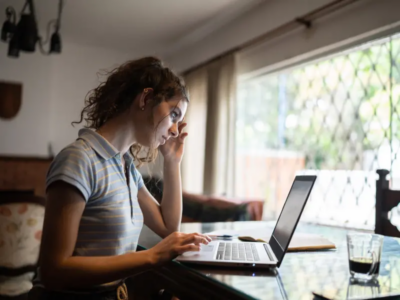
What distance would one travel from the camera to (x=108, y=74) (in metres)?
1.23

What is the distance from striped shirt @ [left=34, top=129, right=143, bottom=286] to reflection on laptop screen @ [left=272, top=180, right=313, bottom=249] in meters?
0.38

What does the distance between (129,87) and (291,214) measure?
0.55 metres

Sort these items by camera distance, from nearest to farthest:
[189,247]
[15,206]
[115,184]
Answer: [189,247] → [115,184] → [15,206]

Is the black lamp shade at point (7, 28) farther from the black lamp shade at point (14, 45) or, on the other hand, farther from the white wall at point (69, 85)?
the white wall at point (69, 85)

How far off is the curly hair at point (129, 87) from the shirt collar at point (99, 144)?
0.09 metres

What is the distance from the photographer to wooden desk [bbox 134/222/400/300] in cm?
77

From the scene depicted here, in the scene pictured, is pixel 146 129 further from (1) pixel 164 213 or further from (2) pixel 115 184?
(1) pixel 164 213

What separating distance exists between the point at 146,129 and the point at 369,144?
1.95 meters

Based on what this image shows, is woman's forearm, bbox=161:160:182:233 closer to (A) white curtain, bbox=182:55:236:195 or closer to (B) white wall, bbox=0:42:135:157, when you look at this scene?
(A) white curtain, bbox=182:55:236:195

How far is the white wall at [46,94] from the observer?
4434 mm

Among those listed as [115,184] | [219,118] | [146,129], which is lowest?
[115,184]

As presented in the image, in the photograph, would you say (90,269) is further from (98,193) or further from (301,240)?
(301,240)

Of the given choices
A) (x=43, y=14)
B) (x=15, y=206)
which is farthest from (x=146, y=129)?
(x=43, y=14)

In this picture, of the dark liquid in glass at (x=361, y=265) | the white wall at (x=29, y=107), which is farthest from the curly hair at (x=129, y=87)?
the white wall at (x=29, y=107)
